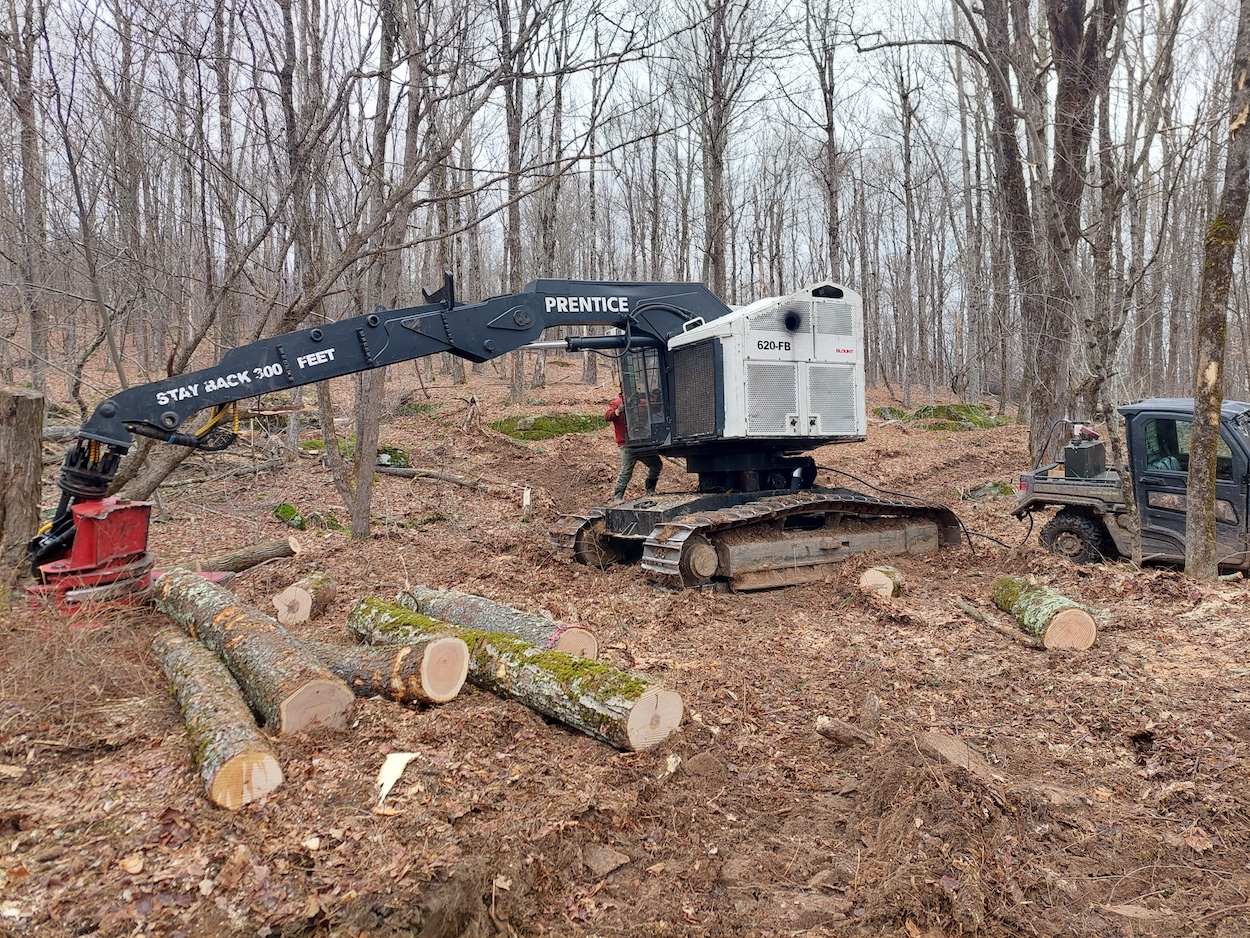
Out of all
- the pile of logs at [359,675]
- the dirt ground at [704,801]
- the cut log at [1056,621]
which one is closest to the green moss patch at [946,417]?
the dirt ground at [704,801]

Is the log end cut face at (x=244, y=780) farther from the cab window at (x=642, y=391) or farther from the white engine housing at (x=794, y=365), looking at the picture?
the cab window at (x=642, y=391)

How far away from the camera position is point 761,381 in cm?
856

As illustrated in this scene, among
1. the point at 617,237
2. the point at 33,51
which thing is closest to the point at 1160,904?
the point at 33,51

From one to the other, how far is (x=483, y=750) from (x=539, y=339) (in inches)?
183

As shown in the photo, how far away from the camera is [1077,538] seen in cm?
937

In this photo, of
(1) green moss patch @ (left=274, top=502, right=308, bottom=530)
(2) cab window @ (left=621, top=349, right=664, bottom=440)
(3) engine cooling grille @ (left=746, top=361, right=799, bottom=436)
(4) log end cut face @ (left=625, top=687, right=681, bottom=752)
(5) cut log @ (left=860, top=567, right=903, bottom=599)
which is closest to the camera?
(4) log end cut face @ (left=625, top=687, right=681, bottom=752)

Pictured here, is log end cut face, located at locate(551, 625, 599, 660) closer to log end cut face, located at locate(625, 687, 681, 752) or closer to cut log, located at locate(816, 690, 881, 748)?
log end cut face, located at locate(625, 687, 681, 752)

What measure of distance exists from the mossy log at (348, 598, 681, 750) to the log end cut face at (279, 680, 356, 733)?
89cm

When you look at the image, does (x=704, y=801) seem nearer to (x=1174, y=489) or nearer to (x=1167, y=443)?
(x=1174, y=489)

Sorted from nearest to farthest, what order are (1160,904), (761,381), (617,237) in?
A: (1160,904)
(761,381)
(617,237)

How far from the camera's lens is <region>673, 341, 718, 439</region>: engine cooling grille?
8.52 m

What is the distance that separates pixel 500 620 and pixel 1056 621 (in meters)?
4.05

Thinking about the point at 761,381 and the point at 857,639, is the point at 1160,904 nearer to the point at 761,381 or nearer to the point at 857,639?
the point at 857,639

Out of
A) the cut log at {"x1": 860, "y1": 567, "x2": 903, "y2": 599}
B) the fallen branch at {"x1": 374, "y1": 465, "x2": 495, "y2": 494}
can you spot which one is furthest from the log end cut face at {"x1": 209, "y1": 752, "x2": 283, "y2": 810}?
the fallen branch at {"x1": 374, "y1": 465, "x2": 495, "y2": 494}
